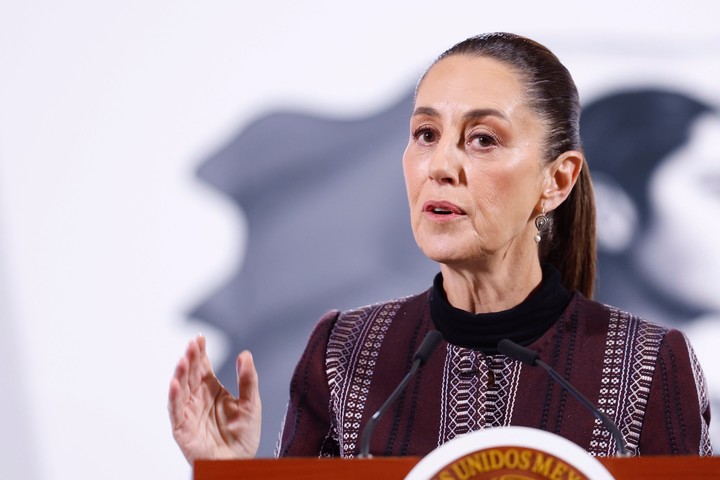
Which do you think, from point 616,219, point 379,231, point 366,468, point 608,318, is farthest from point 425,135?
point 616,219

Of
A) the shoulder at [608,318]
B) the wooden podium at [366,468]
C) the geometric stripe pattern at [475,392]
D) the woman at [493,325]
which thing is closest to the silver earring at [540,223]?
the woman at [493,325]

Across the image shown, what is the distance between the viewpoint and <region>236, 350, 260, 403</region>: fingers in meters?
1.25

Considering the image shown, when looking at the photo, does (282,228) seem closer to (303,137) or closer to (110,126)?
(303,137)

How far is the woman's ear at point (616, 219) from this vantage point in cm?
233

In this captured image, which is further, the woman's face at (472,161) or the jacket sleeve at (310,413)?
the jacket sleeve at (310,413)

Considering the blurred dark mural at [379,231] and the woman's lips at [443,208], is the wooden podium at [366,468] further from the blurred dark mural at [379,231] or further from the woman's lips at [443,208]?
the blurred dark mural at [379,231]

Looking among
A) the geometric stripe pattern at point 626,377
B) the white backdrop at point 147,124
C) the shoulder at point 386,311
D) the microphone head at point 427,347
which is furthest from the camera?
the white backdrop at point 147,124

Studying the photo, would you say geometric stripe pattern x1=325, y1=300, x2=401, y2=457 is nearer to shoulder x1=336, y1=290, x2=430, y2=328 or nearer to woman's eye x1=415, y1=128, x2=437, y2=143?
shoulder x1=336, y1=290, x2=430, y2=328

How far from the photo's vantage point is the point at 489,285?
1564mm

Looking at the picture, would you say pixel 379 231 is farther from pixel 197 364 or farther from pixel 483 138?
pixel 197 364

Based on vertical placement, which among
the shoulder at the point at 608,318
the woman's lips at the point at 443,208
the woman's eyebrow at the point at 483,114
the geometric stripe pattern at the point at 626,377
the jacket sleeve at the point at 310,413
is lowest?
the jacket sleeve at the point at 310,413

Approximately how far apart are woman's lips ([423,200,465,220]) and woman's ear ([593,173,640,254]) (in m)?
0.97

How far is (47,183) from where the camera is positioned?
227cm

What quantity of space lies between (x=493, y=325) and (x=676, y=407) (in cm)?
31
